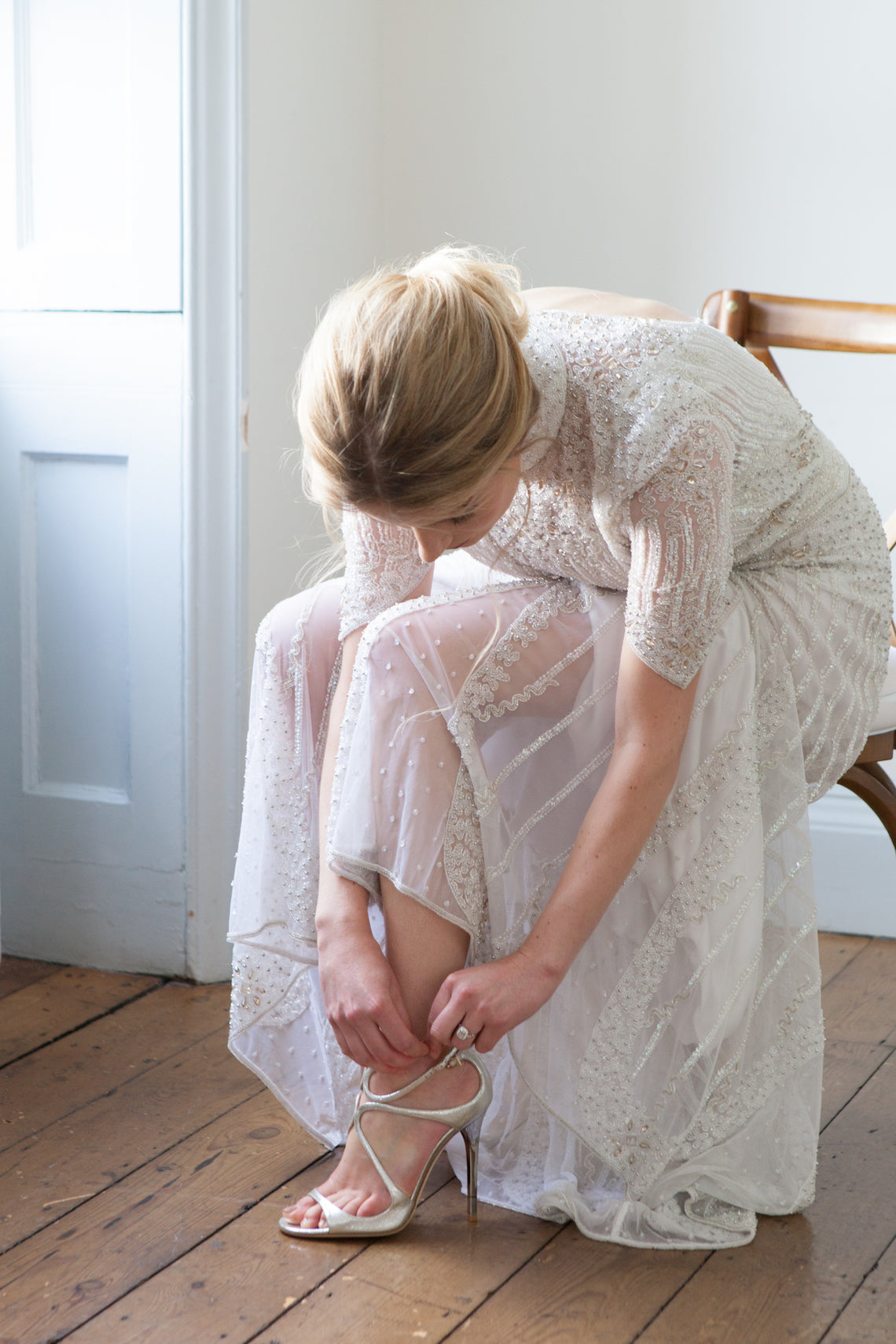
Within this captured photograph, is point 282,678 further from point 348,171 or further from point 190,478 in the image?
point 348,171

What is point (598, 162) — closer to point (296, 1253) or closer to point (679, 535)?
point (679, 535)

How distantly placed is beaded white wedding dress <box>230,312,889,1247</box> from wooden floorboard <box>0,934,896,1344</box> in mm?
57

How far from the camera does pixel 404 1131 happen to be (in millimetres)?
1204

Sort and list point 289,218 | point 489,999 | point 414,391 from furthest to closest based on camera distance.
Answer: point 289,218
point 489,999
point 414,391

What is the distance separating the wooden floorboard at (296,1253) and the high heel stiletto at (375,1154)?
16mm

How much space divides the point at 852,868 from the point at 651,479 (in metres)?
1.22

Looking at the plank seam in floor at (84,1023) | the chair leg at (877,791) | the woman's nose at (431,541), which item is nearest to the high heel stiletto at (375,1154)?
the woman's nose at (431,541)

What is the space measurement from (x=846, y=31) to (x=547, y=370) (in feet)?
3.99

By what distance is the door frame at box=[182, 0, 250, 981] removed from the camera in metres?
1.71

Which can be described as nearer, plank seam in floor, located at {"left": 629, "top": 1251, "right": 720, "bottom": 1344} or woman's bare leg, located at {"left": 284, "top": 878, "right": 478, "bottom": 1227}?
plank seam in floor, located at {"left": 629, "top": 1251, "right": 720, "bottom": 1344}

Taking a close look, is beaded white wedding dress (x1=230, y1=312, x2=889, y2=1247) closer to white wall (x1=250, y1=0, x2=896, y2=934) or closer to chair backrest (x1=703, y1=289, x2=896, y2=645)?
chair backrest (x1=703, y1=289, x2=896, y2=645)

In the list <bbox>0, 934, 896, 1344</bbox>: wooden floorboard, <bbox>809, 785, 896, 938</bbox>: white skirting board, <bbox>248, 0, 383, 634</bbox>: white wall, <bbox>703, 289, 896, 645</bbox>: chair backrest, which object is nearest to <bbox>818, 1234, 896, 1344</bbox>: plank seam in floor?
<bbox>0, 934, 896, 1344</bbox>: wooden floorboard

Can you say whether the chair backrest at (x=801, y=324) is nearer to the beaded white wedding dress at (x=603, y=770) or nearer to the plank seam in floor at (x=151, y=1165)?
the beaded white wedding dress at (x=603, y=770)

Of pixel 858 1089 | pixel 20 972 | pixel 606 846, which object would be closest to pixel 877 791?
pixel 858 1089
